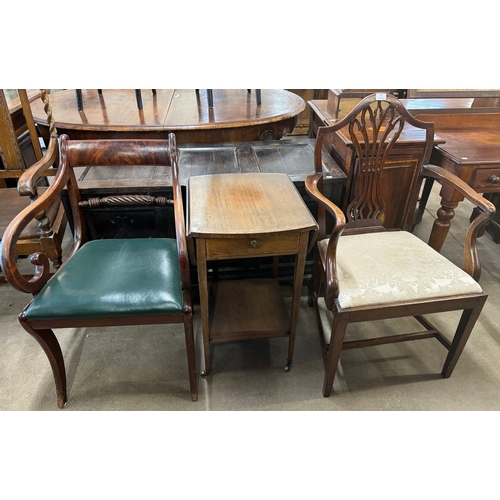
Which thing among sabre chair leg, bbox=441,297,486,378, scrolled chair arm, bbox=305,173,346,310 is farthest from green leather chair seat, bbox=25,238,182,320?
sabre chair leg, bbox=441,297,486,378

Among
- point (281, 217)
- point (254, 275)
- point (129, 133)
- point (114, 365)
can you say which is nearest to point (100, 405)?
point (114, 365)

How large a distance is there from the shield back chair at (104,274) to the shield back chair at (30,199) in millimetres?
171

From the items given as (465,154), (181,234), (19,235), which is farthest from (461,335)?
(19,235)

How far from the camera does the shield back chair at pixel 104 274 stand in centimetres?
126

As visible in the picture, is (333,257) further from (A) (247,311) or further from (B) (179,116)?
(B) (179,116)

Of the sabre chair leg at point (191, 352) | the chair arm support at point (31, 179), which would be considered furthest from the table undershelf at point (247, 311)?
the chair arm support at point (31, 179)

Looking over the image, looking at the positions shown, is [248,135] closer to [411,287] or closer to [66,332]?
[411,287]

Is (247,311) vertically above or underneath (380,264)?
underneath

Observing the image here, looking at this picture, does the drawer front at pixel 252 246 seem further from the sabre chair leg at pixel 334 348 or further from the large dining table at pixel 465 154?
the large dining table at pixel 465 154

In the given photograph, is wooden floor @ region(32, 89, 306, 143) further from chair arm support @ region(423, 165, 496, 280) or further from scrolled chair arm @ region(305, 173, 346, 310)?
chair arm support @ region(423, 165, 496, 280)

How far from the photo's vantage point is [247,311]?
67.5 inches

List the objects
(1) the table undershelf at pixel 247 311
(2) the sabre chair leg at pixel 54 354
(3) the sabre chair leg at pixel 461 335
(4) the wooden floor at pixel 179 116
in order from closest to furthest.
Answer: (2) the sabre chair leg at pixel 54 354, (3) the sabre chair leg at pixel 461 335, (1) the table undershelf at pixel 247 311, (4) the wooden floor at pixel 179 116

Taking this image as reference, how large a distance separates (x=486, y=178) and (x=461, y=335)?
0.83 metres

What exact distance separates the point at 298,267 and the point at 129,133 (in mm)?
1488
